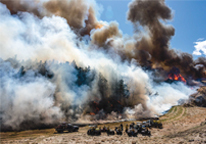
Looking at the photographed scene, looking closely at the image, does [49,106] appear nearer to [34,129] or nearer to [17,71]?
[34,129]

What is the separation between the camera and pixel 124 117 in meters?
36.2

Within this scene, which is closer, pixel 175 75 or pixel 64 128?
pixel 64 128

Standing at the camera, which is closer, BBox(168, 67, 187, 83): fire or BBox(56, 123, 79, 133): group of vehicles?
BBox(56, 123, 79, 133): group of vehicles

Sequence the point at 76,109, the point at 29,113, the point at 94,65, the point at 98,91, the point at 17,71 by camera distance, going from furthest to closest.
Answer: the point at 94,65 < the point at 98,91 < the point at 76,109 < the point at 17,71 < the point at 29,113

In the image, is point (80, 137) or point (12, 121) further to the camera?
point (12, 121)

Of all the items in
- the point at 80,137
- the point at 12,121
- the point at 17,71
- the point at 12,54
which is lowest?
the point at 80,137

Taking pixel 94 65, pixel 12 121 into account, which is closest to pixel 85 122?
pixel 12 121

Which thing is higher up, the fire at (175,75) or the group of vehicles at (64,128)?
the fire at (175,75)

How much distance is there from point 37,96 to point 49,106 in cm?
363

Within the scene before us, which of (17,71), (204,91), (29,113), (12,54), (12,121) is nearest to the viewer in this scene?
(12,121)

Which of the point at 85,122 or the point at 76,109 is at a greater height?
the point at 76,109

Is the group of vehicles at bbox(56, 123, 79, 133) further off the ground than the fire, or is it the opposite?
the fire

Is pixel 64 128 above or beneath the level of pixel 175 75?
beneath

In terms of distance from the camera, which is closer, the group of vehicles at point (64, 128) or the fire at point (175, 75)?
the group of vehicles at point (64, 128)
